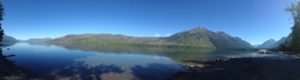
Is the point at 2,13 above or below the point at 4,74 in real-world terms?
above

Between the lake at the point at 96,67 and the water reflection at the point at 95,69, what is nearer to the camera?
the water reflection at the point at 95,69

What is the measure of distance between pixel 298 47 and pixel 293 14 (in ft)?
38.4

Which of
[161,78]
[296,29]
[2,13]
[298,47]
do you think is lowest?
[161,78]

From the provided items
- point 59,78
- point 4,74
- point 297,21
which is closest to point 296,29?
point 297,21

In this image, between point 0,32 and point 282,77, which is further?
point 0,32

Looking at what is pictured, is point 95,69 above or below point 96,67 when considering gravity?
below

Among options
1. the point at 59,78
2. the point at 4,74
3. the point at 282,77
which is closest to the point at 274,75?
the point at 282,77

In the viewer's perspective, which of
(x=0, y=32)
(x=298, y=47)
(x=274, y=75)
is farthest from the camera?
(x=0, y=32)

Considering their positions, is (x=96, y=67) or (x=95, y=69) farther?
(x=96, y=67)

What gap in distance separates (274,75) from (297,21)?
61.9 metres

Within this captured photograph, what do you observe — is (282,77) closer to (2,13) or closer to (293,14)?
(293,14)

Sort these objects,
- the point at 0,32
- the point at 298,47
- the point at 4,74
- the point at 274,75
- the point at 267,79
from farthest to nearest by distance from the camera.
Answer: the point at 0,32, the point at 298,47, the point at 4,74, the point at 274,75, the point at 267,79

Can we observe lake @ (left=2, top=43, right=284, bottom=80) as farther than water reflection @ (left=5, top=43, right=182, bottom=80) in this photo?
Yes

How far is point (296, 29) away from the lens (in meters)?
91.1
